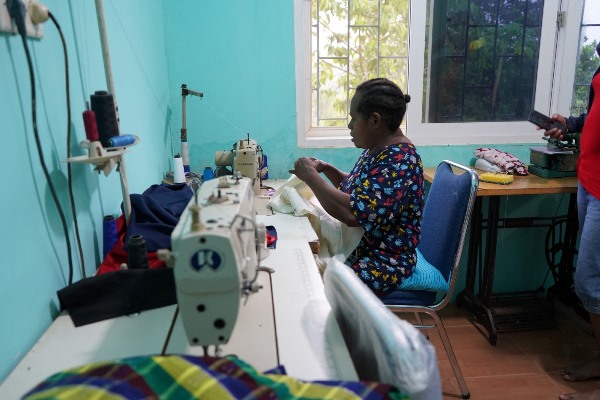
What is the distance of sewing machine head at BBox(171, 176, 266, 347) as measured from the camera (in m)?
0.74

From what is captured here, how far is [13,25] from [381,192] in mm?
1076

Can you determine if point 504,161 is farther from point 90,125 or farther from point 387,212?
point 90,125

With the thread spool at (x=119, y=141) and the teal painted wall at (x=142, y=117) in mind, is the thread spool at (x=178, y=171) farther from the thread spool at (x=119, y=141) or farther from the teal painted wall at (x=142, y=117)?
the thread spool at (x=119, y=141)

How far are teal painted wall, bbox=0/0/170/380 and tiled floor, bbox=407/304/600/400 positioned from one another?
1.60 metres

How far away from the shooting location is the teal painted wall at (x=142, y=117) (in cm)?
85

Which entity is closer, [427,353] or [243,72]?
[427,353]

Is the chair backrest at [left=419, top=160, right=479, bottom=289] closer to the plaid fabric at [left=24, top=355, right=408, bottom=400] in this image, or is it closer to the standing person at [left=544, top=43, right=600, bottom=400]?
the standing person at [left=544, top=43, right=600, bottom=400]

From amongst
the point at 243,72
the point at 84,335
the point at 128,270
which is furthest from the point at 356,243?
the point at 243,72

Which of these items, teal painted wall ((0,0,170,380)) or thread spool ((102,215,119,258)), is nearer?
teal painted wall ((0,0,170,380))

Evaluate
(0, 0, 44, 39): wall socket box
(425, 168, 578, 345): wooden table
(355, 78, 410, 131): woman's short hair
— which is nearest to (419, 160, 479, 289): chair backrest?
(355, 78, 410, 131): woman's short hair

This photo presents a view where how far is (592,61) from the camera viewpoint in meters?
2.64

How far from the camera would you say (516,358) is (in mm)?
2195

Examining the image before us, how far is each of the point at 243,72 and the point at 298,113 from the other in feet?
1.21

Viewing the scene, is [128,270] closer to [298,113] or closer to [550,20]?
[298,113]
